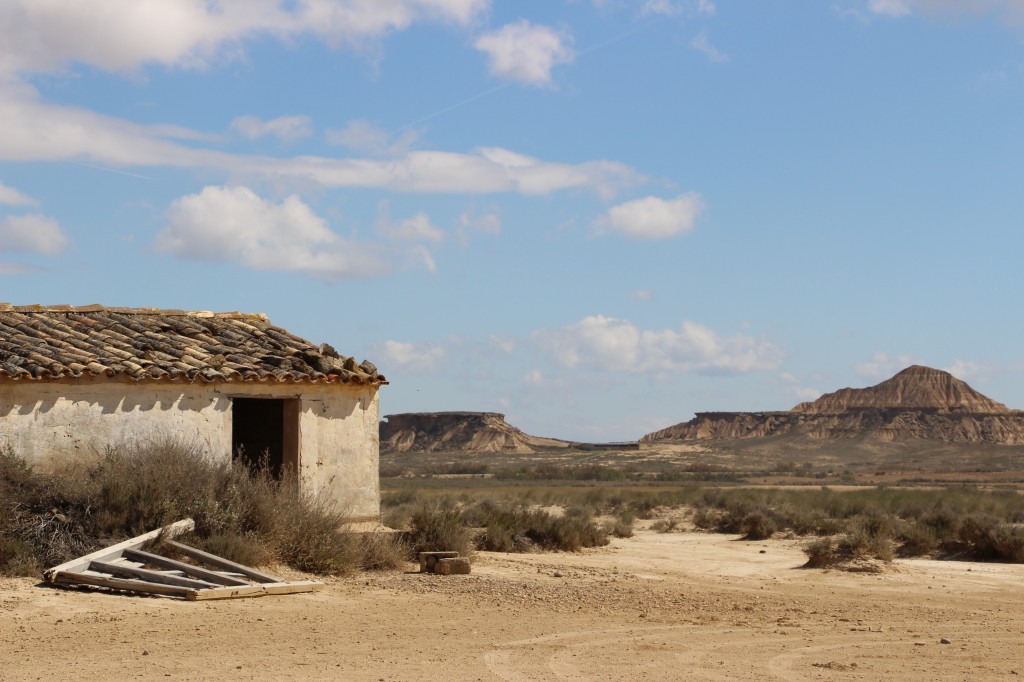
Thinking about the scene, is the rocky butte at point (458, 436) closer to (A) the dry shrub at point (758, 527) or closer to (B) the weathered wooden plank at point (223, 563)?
(A) the dry shrub at point (758, 527)

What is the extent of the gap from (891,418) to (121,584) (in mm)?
86221

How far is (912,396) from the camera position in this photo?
99.1 m

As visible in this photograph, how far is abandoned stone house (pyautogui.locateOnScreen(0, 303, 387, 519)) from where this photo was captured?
13516mm

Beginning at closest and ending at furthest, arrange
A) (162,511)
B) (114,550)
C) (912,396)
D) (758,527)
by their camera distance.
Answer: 1. (114,550)
2. (162,511)
3. (758,527)
4. (912,396)

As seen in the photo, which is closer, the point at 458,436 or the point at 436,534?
the point at 436,534

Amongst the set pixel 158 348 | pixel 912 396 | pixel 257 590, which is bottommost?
pixel 257 590

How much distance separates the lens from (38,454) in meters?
13.4

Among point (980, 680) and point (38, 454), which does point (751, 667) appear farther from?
point (38, 454)

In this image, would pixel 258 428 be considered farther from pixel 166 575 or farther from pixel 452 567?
pixel 166 575

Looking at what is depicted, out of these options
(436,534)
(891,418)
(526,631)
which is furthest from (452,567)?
(891,418)

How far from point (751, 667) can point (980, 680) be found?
1.64 meters

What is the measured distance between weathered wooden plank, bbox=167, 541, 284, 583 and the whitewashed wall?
2069mm

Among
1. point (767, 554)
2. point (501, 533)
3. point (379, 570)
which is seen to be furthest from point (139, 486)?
point (767, 554)

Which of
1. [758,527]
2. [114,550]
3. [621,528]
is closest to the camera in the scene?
[114,550]
